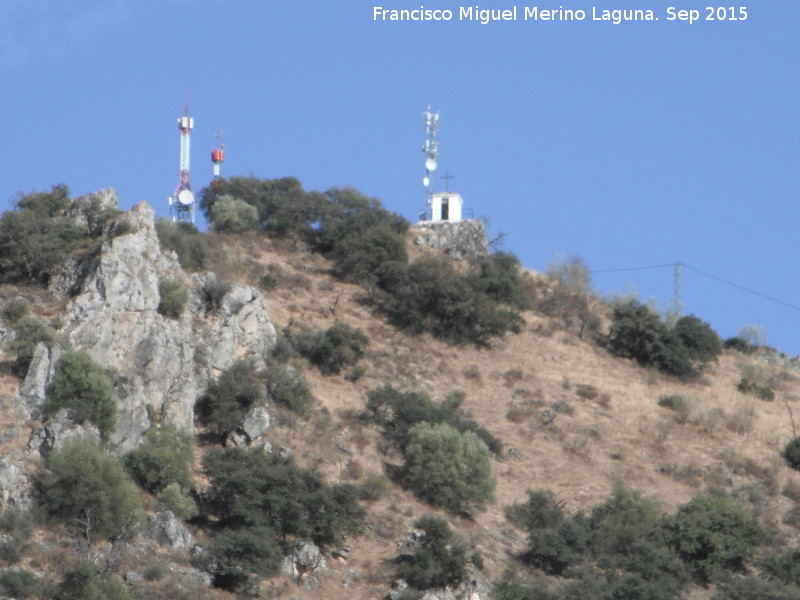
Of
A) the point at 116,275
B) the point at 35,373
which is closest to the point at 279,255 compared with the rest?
the point at 116,275

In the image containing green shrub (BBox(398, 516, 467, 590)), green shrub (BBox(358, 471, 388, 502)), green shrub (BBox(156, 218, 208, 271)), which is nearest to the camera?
green shrub (BBox(398, 516, 467, 590))

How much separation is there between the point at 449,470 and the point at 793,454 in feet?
51.0

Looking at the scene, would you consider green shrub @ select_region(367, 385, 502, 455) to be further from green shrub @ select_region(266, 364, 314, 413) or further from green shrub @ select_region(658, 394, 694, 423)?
green shrub @ select_region(658, 394, 694, 423)

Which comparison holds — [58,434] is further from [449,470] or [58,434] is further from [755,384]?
[755,384]

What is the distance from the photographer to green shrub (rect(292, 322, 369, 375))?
198 ft

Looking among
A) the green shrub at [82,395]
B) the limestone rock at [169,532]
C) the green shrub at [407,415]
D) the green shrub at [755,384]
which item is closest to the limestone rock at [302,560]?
the limestone rock at [169,532]

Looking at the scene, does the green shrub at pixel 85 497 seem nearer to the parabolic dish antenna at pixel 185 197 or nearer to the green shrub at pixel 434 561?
the green shrub at pixel 434 561

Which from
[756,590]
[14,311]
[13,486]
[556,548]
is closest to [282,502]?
[13,486]

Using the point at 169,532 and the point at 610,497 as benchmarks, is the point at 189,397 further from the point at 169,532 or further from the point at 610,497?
the point at 610,497

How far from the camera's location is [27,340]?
162ft

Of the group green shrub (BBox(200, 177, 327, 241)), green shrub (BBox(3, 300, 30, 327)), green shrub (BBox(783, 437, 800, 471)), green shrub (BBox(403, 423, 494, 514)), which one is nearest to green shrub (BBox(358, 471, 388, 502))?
green shrub (BBox(403, 423, 494, 514))

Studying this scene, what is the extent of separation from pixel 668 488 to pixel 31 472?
23757 mm

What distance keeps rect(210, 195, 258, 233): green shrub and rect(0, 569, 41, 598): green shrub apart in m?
35.5

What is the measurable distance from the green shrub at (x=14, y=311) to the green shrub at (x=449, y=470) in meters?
13.7
